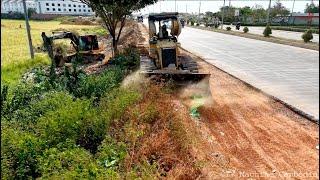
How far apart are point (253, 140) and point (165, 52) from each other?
561cm

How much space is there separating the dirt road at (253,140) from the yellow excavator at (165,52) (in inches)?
46.7

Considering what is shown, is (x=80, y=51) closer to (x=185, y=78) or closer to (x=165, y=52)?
(x=165, y=52)

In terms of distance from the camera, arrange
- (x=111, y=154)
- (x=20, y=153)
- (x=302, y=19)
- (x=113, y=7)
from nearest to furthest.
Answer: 1. (x=20, y=153)
2. (x=111, y=154)
3. (x=113, y=7)
4. (x=302, y=19)

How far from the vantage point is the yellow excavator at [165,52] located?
39.1 feet

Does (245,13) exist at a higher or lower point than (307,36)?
higher

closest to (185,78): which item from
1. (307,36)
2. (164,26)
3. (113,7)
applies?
(164,26)

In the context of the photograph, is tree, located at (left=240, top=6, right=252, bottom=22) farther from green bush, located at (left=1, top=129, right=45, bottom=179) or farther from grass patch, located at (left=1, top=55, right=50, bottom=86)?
green bush, located at (left=1, top=129, right=45, bottom=179)

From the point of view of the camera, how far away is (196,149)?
7312 millimetres

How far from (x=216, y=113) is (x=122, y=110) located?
10.1ft

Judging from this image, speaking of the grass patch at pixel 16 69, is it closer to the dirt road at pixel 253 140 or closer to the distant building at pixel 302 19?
the dirt road at pixel 253 140

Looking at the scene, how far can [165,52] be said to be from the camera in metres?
12.7

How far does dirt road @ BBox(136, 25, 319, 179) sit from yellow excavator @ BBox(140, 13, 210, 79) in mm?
1186

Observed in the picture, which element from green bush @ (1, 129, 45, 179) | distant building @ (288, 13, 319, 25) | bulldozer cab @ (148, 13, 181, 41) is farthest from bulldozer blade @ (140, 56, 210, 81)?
distant building @ (288, 13, 319, 25)

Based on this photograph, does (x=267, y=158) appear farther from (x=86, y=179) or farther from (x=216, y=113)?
(x=86, y=179)
